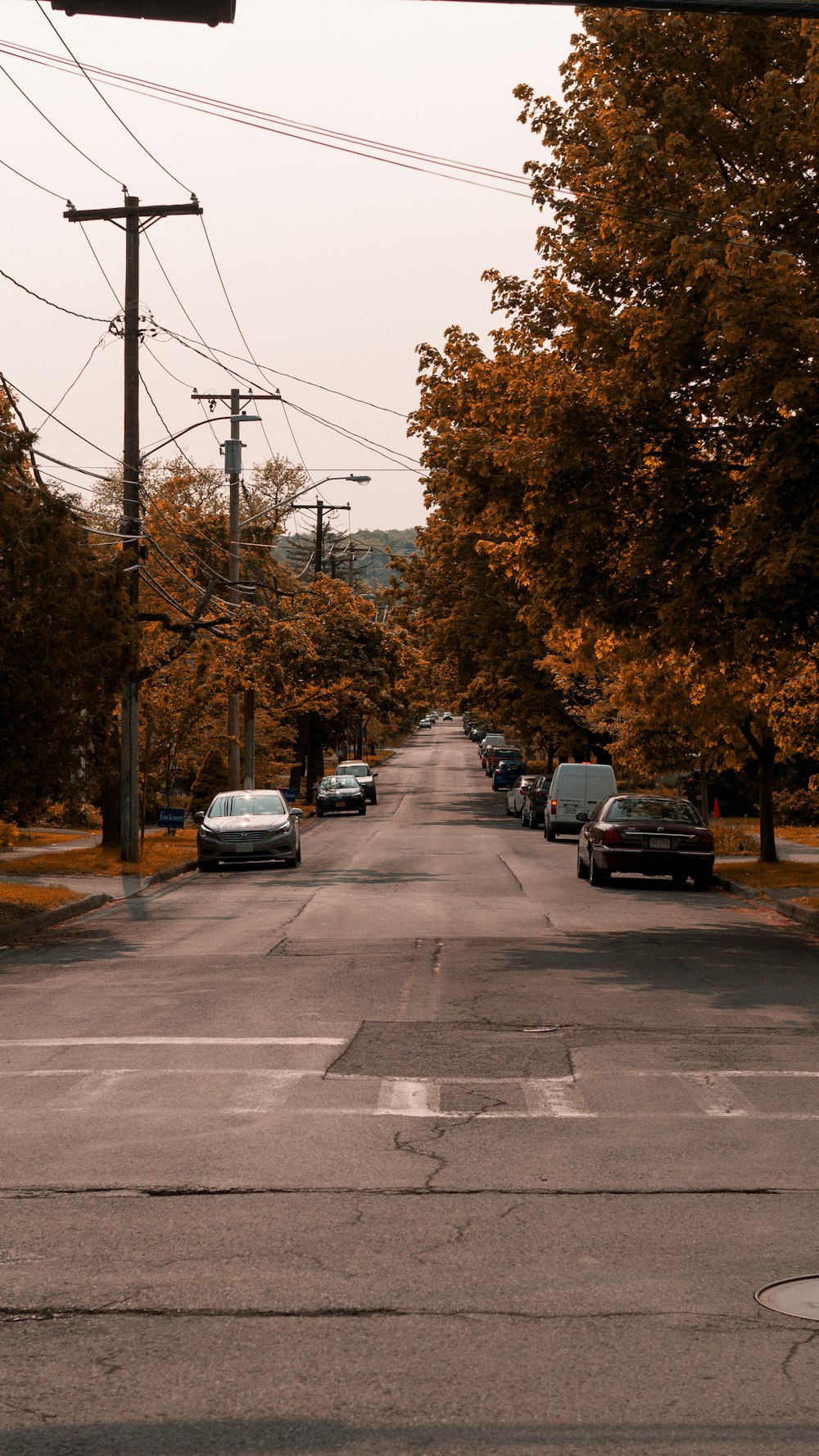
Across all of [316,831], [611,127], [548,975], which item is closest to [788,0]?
[548,975]

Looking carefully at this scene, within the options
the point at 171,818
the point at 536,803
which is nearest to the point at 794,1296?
the point at 171,818

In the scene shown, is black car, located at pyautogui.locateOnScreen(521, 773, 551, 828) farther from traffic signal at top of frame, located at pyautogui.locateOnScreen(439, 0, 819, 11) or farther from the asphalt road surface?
traffic signal at top of frame, located at pyautogui.locateOnScreen(439, 0, 819, 11)

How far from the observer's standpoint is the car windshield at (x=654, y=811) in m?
25.2

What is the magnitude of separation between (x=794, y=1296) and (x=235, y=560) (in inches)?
1431

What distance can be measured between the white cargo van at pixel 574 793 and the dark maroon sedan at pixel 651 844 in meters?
13.6

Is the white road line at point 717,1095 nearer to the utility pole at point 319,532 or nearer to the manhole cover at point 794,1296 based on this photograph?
the manhole cover at point 794,1296

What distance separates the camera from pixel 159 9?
654 cm

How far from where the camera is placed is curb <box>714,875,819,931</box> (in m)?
19.4

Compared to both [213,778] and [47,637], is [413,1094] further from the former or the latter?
[213,778]

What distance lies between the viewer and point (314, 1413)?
4324mm

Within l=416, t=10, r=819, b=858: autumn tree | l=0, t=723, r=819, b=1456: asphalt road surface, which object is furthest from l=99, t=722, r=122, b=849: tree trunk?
l=0, t=723, r=819, b=1456: asphalt road surface

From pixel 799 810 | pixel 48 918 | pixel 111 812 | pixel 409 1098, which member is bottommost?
pixel 48 918

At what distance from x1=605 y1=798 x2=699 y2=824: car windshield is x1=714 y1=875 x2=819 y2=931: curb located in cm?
122

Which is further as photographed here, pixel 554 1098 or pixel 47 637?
pixel 47 637
